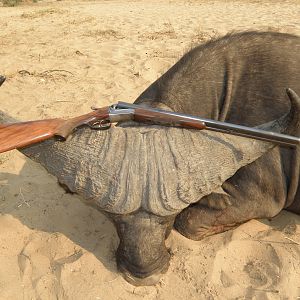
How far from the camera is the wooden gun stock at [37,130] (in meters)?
2.75

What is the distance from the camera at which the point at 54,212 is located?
403cm

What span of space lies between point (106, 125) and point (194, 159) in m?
0.68

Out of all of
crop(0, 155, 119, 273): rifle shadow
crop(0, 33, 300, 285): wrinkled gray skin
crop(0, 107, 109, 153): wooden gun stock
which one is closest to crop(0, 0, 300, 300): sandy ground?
crop(0, 155, 119, 273): rifle shadow

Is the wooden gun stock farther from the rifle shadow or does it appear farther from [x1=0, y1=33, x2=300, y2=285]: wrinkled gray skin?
the rifle shadow

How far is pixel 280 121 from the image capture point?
103 inches

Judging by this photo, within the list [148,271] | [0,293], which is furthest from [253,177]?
[0,293]

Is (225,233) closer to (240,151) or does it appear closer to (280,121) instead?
(240,151)

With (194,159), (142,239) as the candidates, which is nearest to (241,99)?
(194,159)

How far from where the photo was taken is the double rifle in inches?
107

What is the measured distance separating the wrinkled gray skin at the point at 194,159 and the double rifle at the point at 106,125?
7 cm

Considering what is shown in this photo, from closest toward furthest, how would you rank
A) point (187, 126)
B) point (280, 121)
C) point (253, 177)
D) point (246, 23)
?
point (280, 121), point (187, 126), point (253, 177), point (246, 23)

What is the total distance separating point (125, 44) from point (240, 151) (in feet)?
21.4

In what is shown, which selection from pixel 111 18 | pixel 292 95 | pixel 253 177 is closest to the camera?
pixel 292 95

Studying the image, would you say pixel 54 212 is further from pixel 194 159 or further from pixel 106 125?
pixel 194 159
